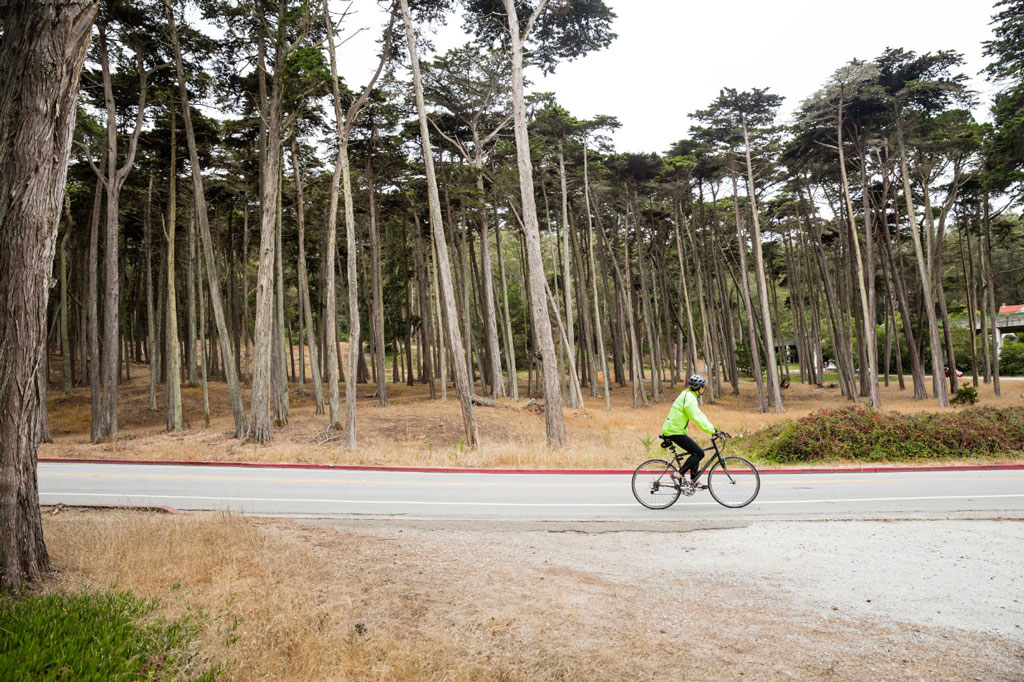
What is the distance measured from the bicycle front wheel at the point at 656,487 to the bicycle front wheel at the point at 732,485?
0.62m

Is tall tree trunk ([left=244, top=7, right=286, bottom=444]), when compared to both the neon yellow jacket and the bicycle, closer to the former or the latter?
the bicycle

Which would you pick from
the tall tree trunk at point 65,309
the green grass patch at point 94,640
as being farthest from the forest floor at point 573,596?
the tall tree trunk at point 65,309

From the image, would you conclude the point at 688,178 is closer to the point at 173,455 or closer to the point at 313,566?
the point at 173,455

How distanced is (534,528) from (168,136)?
22404 mm

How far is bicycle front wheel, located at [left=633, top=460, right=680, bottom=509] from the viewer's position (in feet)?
30.1

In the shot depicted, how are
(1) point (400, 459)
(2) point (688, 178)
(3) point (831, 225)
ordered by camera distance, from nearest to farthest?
(1) point (400, 459) < (2) point (688, 178) < (3) point (831, 225)

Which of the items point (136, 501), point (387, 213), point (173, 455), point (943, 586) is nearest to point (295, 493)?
point (136, 501)

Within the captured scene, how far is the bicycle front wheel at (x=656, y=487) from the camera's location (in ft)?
30.1

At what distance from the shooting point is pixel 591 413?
26031 mm

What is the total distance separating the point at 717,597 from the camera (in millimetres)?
5332

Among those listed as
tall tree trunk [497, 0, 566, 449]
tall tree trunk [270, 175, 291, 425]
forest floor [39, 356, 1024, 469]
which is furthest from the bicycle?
tall tree trunk [270, 175, 291, 425]

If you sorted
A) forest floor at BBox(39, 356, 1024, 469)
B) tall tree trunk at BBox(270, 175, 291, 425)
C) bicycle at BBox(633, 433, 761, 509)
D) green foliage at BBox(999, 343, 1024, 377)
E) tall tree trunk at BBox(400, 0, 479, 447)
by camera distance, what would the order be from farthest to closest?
green foliage at BBox(999, 343, 1024, 377), tall tree trunk at BBox(270, 175, 291, 425), tall tree trunk at BBox(400, 0, 479, 447), forest floor at BBox(39, 356, 1024, 469), bicycle at BBox(633, 433, 761, 509)

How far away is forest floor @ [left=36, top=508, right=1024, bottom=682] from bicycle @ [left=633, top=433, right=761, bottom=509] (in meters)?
1.37

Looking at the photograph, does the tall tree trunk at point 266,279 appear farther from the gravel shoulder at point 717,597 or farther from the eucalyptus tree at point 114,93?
the gravel shoulder at point 717,597
